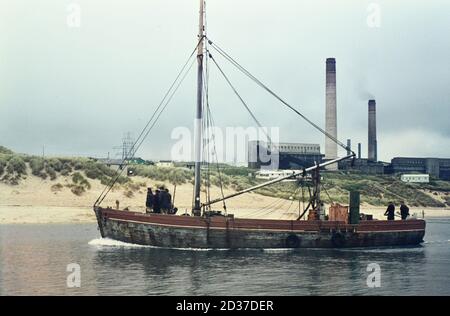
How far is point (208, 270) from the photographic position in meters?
24.2

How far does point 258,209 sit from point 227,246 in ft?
95.6

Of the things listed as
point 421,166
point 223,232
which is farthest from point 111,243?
point 421,166

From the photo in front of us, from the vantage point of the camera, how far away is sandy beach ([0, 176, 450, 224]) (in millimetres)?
48281

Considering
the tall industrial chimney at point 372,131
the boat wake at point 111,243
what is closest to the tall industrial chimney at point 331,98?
the tall industrial chimney at point 372,131

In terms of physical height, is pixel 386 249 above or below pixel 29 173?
below

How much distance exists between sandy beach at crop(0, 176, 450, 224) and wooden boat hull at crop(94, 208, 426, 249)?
56.4ft

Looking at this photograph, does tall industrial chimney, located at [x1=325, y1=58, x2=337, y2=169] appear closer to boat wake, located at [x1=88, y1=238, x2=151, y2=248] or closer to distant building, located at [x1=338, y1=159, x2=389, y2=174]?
distant building, located at [x1=338, y1=159, x2=389, y2=174]

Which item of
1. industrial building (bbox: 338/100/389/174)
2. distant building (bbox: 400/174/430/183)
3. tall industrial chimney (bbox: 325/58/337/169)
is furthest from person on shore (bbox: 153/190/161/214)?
distant building (bbox: 400/174/430/183)

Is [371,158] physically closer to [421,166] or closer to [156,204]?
[421,166]

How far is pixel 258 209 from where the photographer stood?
60.1 m

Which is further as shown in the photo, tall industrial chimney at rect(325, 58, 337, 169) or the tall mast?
tall industrial chimney at rect(325, 58, 337, 169)

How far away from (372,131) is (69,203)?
68.3m

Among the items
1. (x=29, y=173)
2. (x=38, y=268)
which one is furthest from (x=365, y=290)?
(x=29, y=173)

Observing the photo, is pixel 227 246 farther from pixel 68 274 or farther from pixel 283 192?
pixel 283 192
